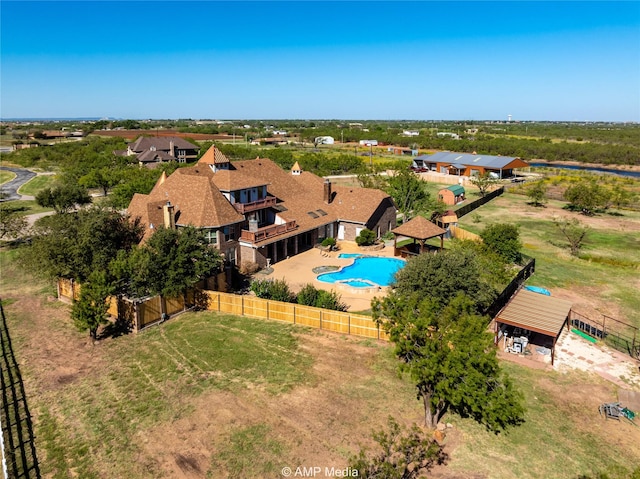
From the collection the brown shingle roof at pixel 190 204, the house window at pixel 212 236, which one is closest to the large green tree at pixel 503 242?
the brown shingle roof at pixel 190 204

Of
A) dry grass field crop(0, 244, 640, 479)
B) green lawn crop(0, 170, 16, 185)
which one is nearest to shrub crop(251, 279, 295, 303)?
dry grass field crop(0, 244, 640, 479)

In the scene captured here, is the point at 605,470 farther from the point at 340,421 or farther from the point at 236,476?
the point at 236,476

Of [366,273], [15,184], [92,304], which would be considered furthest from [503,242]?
[15,184]

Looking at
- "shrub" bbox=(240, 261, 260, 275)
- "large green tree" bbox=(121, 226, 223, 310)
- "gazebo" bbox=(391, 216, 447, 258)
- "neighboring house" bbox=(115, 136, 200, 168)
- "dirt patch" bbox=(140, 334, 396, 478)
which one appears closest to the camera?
"dirt patch" bbox=(140, 334, 396, 478)

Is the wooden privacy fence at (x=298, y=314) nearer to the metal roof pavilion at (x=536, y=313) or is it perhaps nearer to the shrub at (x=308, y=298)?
the shrub at (x=308, y=298)

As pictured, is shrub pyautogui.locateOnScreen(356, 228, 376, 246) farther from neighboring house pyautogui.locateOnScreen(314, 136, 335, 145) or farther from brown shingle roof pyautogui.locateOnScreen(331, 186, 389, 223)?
neighboring house pyautogui.locateOnScreen(314, 136, 335, 145)

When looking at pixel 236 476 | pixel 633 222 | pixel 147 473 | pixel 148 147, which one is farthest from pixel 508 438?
pixel 148 147
